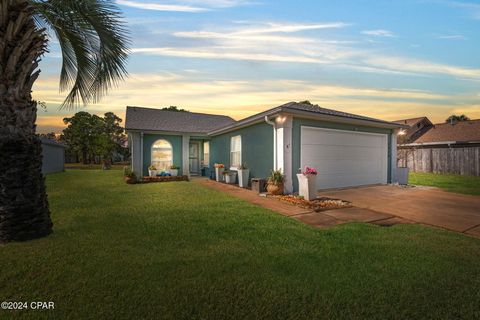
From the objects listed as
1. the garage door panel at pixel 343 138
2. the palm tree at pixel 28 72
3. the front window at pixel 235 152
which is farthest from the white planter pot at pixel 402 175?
the palm tree at pixel 28 72

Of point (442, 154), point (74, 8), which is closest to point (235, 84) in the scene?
point (74, 8)

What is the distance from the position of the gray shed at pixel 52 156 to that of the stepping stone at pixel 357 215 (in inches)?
842

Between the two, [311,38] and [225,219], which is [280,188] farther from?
[311,38]

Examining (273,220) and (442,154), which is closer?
(273,220)

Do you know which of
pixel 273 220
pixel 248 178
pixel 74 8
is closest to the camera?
pixel 74 8

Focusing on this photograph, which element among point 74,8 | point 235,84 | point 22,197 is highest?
point 235,84

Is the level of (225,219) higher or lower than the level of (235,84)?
lower

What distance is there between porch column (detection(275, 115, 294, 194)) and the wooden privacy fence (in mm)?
16275

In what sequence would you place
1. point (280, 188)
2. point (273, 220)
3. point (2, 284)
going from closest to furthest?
point (2, 284)
point (273, 220)
point (280, 188)

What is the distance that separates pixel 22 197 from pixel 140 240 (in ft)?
6.57

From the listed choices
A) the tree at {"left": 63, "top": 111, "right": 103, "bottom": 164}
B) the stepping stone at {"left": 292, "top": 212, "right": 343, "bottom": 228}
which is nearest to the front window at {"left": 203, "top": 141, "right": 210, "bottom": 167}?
the stepping stone at {"left": 292, "top": 212, "right": 343, "bottom": 228}

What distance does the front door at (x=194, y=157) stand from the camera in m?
16.8

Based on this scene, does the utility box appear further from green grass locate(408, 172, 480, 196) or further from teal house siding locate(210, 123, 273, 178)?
green grass locate(408, 172, 480, 196)

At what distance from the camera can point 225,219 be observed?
4.98 metres
